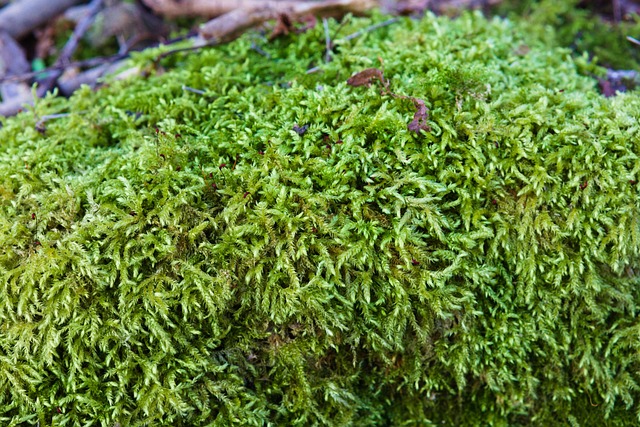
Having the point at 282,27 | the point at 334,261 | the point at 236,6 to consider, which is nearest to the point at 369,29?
the point at 282,27

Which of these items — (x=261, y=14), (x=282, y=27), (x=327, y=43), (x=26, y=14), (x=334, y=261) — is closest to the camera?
(x=334, y=261)

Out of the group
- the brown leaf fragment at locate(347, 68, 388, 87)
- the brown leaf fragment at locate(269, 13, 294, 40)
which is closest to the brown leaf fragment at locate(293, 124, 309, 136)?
the brown leaf fragment at locate(347, 68, 388, 87)

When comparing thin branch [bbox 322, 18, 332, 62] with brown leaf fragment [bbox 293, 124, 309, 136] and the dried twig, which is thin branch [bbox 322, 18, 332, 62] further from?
the dried twig

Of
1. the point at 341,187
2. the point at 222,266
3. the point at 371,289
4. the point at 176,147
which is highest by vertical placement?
the point at 176,147

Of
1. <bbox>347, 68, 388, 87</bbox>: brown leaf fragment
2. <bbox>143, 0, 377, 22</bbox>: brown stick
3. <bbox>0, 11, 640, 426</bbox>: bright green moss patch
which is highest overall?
<bbox>347, 68, 388, 87</bbox>: brown leaf fragment

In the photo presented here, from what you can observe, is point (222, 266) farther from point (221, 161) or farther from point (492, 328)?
point (492, 328)

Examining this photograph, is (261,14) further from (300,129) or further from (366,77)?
(300,129)

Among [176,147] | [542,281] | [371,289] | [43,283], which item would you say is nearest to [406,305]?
[371,289]
